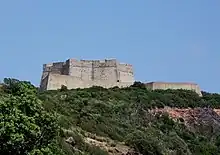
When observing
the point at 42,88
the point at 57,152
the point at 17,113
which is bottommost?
the point at 57,152

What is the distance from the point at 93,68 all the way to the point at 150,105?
64.6 feet

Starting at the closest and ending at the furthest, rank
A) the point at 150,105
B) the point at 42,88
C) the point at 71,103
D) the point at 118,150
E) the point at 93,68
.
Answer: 1. the point at 118,150
2. the point at 71,103
3. the point at 150,105
4. the point at 42,88
5. the point at 93,68

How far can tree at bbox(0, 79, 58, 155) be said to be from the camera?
17.0 m

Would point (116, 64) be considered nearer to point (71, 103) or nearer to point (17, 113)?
point (71, 103)

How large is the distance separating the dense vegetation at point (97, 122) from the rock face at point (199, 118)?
643mm

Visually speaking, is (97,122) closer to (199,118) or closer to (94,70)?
(199,118)

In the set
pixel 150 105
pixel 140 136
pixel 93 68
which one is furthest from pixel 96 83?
pixel 140 136

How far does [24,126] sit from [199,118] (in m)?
37.8

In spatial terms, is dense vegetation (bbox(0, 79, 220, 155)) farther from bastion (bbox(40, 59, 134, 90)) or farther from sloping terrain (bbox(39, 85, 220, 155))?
Result: bastion (bbox(40, 59, 134, 90))

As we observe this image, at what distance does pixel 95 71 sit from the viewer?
7169 cm

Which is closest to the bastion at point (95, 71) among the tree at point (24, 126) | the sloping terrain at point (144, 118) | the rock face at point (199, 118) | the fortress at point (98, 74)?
the fortress at point (98, 74)

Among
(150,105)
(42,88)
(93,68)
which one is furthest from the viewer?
Result: (93,68)

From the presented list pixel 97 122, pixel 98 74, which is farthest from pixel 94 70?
pixel 97 122

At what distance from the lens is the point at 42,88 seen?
A: 217 ft
